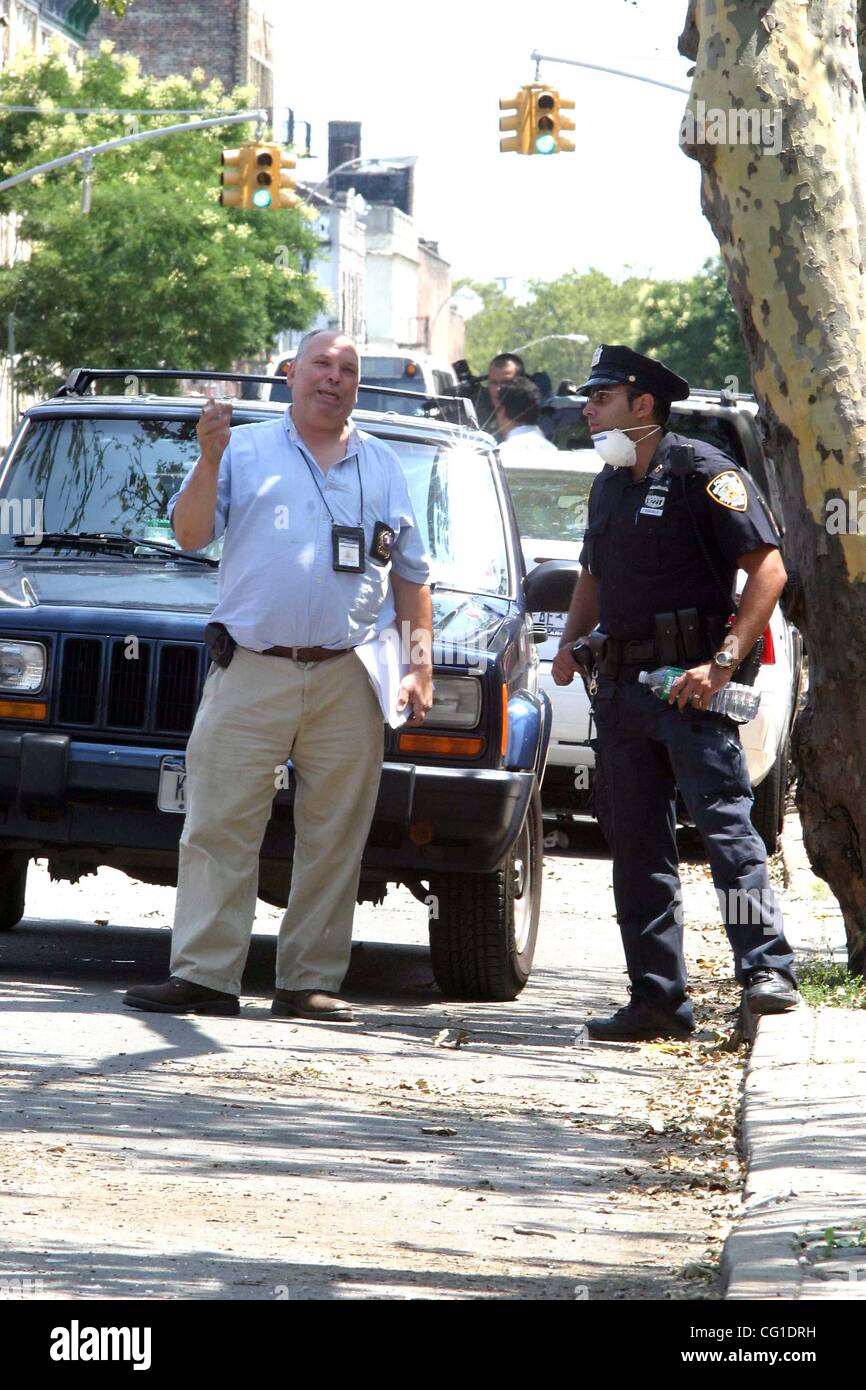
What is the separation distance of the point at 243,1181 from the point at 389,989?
3.27 m

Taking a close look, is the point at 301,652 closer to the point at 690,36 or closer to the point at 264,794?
the point at 264,794

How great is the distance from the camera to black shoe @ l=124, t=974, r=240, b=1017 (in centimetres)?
726

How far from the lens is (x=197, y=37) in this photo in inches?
3383

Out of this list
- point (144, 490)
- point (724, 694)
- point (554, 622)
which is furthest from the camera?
point (554, 622)

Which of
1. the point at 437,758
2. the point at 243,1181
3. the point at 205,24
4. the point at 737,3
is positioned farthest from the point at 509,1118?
the point at 205,24

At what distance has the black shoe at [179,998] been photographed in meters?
7.26

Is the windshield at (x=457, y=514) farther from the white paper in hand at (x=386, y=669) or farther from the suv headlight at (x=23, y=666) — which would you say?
the suv headlight at (x=23, y=666)

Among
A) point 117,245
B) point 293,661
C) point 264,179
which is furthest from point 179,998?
point 117,245

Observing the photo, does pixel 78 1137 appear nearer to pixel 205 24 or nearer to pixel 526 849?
pixel 526 849

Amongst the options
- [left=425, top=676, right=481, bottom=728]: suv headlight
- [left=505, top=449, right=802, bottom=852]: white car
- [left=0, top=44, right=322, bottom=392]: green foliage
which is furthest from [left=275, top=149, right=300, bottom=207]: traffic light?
[left=425, top=676, right=481, bottom=728]: suv headlight

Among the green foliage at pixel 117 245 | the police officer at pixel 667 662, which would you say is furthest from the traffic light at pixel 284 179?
the police officer at pixel 667 662

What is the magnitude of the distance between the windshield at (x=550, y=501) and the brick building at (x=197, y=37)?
7387 cm

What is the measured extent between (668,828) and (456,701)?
0.82 meters

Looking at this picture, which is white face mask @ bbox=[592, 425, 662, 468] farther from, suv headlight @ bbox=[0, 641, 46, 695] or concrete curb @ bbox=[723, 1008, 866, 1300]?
suv headlight @ bbox=[0, 641, 46, 695]
